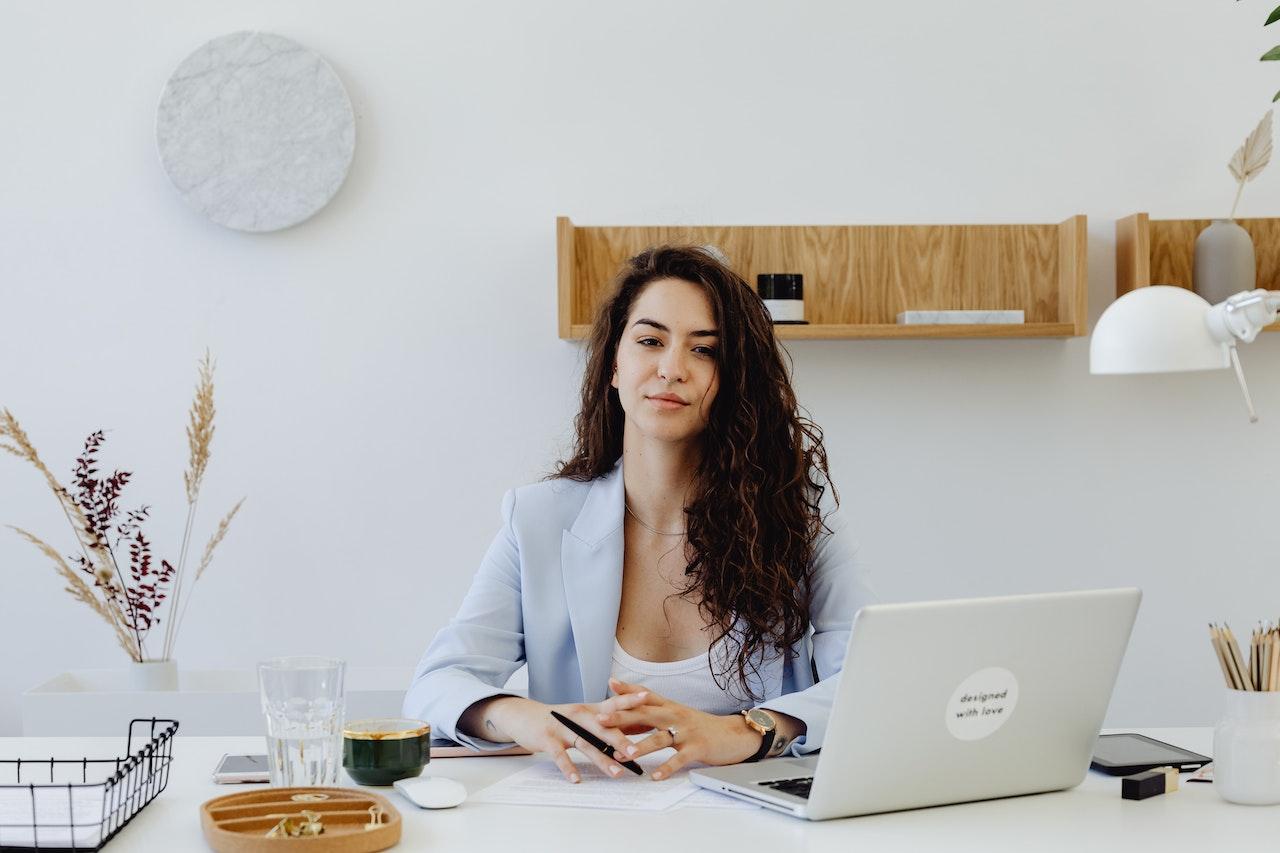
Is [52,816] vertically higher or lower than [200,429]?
lower

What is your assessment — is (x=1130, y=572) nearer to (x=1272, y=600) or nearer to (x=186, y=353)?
(x=1272, y=600)

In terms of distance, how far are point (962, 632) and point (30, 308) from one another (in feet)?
7.72

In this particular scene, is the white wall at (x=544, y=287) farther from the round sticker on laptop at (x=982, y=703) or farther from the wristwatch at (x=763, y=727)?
the round sticker on laptop at (x=982, y=703)

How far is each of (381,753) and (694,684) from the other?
0.60 metres

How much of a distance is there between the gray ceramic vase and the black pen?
71.6 inches

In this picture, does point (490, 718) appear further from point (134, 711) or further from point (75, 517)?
point (75, 517)

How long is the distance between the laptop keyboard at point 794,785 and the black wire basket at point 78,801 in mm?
640

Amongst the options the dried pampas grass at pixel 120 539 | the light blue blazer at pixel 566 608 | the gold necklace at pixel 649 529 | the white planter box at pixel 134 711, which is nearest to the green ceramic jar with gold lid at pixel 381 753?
the light blue blazer at pixel 566 608

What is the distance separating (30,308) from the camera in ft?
9.48

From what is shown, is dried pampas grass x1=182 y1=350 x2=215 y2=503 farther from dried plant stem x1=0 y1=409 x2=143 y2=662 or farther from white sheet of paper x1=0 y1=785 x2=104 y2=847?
white sheet of paper x1=0 y1=785 x2=104 y2=847

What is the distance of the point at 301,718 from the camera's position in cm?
138

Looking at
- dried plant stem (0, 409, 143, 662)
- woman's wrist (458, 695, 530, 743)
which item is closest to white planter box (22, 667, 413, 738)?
dried plant stem (0, 409, 143, 662)

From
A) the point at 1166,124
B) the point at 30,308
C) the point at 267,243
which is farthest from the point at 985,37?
the point at 30,308

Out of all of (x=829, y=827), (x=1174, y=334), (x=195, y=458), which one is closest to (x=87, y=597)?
(x=195, y=458)
